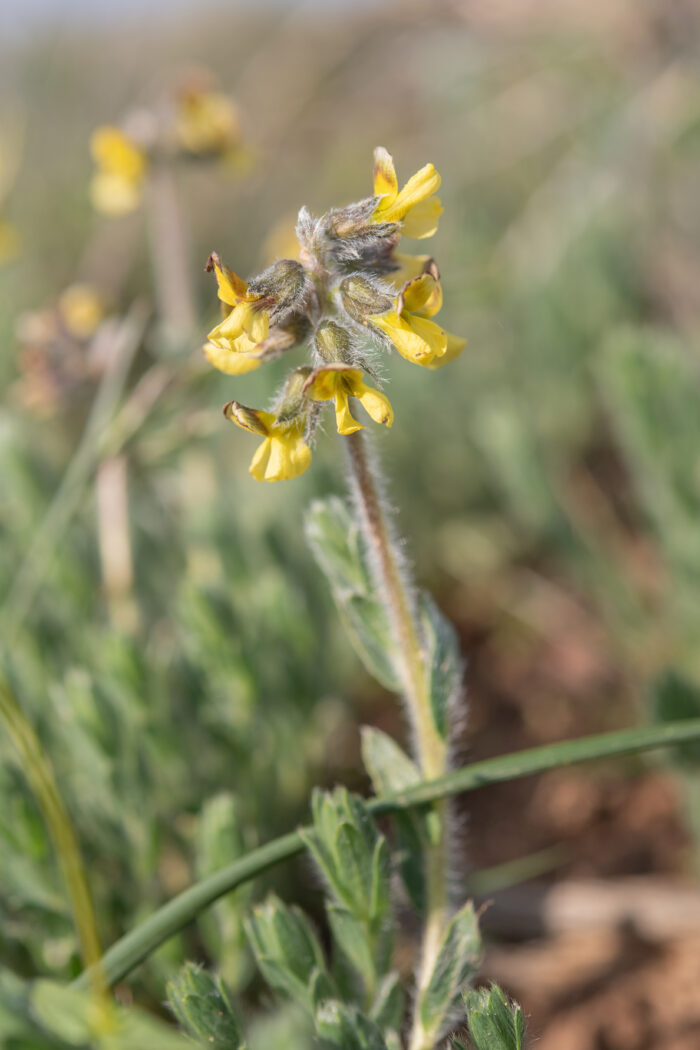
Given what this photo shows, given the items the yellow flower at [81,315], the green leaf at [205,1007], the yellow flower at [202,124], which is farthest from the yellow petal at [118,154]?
the green leaf at [205,1007]

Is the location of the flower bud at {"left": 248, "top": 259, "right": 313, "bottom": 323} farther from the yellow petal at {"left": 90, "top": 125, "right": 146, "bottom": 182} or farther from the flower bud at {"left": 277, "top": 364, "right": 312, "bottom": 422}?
the yellow petal at {"left": 90, "top": 125, "right": 146, "bottom": 182}

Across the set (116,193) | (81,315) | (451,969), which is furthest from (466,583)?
(451,969)

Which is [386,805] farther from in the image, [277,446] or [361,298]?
[361,298]

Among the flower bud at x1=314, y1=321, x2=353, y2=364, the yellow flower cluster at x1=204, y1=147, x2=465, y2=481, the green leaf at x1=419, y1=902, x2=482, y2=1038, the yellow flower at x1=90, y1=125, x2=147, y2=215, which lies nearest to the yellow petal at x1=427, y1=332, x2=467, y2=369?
the yellow flower cluster at x1=204, y1=147, x2=465, y2=481

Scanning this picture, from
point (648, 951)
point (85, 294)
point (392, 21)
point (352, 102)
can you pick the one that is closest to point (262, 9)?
point (352, 102)

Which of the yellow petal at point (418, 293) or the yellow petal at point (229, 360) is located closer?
the yellow petal at point (418, 293)

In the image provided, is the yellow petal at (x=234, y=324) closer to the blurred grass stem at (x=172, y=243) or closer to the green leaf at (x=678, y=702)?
the green leaf at (x=678, y=702)
